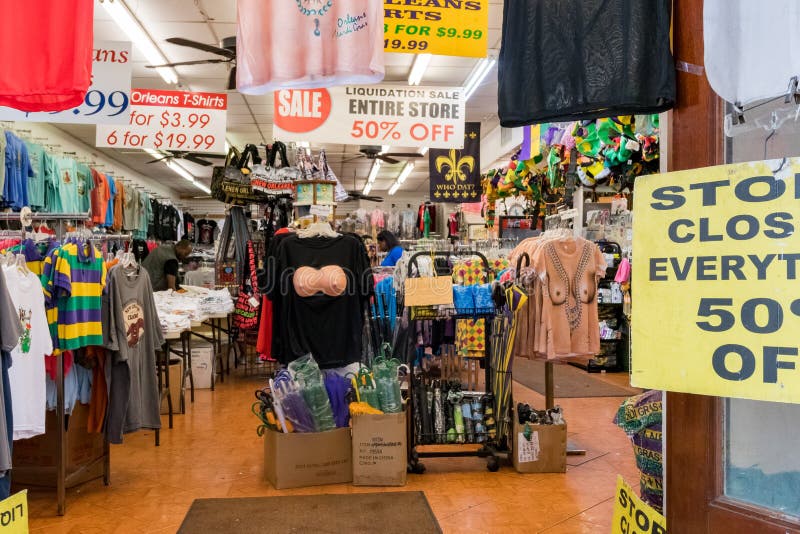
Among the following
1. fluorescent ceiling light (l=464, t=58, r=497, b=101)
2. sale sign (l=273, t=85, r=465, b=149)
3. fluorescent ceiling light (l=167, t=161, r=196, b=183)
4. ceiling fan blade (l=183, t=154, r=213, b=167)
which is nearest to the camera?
sale sign (l=273, t=85, r=465, b=149)

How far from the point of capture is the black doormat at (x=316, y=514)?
3.50m

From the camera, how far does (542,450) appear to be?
14.7 feet

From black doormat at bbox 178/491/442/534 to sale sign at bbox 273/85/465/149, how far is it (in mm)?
3048

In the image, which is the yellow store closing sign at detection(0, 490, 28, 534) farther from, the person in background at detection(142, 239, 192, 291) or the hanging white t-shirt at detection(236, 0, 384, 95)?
the person in background at detection(142, 239, 192, 291)

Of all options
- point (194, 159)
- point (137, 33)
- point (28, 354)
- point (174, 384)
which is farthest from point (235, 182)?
point (28, 354)

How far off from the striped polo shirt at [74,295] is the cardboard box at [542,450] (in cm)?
273

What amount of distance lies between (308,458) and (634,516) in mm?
2775

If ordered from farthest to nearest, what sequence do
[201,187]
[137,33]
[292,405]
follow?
[201,187]
[137,33]
[292,405]

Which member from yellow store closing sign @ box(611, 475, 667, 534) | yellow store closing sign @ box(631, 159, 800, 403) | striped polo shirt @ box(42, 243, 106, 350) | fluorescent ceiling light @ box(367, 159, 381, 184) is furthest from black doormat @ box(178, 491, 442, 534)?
fluorescent ceiling light @ box(367, 159, 381, 184)

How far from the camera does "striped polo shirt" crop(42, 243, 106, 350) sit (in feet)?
11.6

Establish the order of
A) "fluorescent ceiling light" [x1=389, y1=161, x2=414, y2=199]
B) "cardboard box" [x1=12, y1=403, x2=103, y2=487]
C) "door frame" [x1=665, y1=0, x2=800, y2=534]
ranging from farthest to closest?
"fluorescent ceiling light" [x1=389, y1=161, x2=414, y2=199] < "cardboard box" [x1=12, y1=403, x2=103, y2=487] < "door frame" [x1=665, y1=0, x2=800, y2=534]

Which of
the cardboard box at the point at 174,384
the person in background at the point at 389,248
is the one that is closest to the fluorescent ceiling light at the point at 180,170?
the person in background at the point at 389,248

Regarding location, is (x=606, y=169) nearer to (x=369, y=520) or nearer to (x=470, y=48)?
(x=470, y=48)

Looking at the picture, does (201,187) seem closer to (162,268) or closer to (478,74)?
(162,268)
